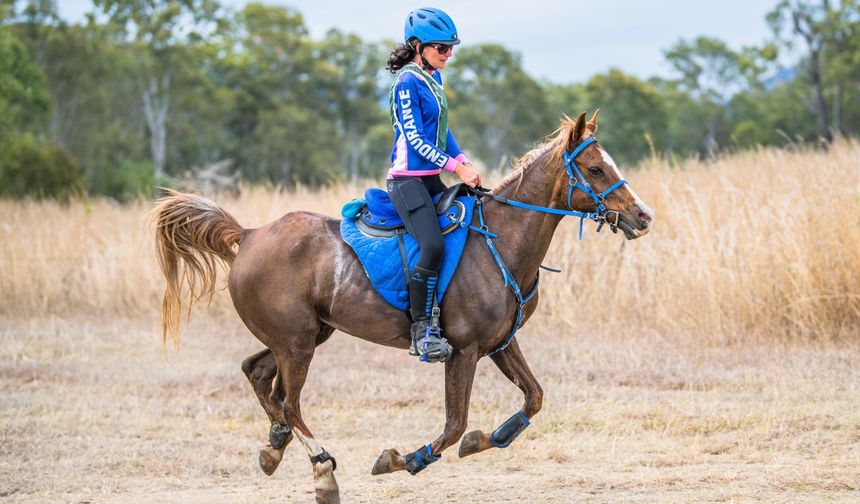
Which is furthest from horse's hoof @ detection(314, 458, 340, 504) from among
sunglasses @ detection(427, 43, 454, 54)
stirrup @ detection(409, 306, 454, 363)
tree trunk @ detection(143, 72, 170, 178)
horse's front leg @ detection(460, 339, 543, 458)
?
tree trunk @ detection(143, 72, 170, 178)

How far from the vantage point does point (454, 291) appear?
5844mm

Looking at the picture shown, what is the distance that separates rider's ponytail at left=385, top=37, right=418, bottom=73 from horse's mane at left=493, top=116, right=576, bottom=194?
95 centimetres

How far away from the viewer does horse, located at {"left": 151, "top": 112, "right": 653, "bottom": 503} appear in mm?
5797

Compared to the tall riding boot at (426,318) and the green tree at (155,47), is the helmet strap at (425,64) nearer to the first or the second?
the tall riding boot at (426,318)

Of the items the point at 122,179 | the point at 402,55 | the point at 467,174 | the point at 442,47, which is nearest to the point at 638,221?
the point at 467,174

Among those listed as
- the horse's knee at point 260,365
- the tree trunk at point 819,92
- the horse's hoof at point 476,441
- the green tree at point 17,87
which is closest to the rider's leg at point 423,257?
the horse's hoof at point 476,441

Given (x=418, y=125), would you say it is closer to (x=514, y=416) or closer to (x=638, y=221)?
(x=638, y=221)

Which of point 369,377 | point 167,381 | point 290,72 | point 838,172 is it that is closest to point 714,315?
point 838,172

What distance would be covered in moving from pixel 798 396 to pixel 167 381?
21.3 feet

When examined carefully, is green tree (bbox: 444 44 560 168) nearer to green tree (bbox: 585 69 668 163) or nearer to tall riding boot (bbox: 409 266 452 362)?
green tree (bbox: 585 69 668 163)

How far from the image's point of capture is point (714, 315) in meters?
11.4

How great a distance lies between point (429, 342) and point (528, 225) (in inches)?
37.1

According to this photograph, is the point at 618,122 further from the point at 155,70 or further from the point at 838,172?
the point at 838,172

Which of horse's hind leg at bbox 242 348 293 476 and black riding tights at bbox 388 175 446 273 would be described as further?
horse's hind leg at bbox 242 348 293 476
